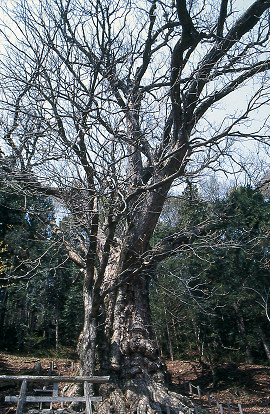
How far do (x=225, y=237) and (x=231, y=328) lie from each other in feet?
12.5

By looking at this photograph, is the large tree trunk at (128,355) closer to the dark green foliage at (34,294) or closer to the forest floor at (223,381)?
the forest floor at (223,381)

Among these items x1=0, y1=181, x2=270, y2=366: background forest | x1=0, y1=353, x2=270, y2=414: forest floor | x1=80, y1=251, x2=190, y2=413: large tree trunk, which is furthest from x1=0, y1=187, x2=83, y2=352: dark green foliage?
x1=80, y1=251, x2=190, y2=413: large tree trunk

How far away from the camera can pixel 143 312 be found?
216 inches

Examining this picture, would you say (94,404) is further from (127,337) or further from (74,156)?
(74,156)

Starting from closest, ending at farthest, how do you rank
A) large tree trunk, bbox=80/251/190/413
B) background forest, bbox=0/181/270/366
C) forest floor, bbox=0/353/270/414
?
large tree trunk, bbox=80/251/190/413
forest floor, bbox=0/353/270/414
background forest, bbox=0/181/270/366

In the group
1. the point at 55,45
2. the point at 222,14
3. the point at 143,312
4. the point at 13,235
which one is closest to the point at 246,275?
the point at 143,312

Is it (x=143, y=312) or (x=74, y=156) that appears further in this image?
(x=143, y=312)

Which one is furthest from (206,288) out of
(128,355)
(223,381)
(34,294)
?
(34,294)

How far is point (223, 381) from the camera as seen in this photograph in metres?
10.2

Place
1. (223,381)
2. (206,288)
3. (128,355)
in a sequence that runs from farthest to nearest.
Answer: (206,288)
(223,381)
(128,355)

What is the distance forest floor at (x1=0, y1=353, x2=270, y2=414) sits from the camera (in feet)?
25.8

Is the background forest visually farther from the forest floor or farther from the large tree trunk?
the large tree trunk

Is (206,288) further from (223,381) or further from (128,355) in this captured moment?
(128,355)

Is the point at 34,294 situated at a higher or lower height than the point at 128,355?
higher
